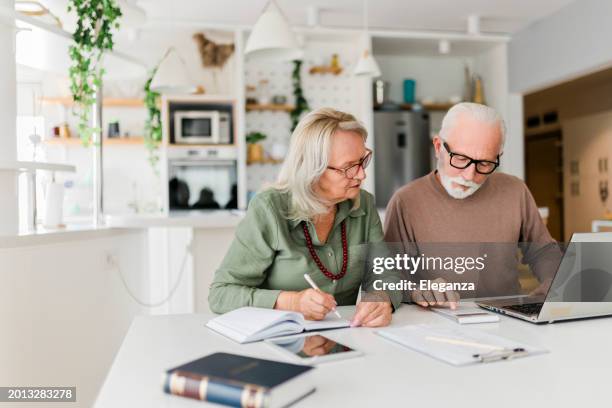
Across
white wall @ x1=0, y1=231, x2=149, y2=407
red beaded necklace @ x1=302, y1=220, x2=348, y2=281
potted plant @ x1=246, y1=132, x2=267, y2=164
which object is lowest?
white wall @ x1=0, y1=231, x2=149, y2=407

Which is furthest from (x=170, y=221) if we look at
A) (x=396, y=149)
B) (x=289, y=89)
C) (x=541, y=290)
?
(x=396, y=149)

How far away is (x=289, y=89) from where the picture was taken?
5.97 m

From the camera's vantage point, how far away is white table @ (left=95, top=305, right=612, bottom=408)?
930 millimetres

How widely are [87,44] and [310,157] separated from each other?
143 cm

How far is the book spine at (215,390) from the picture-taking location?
0.84 m

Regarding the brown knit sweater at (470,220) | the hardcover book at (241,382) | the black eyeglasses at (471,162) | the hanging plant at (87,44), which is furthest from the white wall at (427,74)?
the hardcover book at (241,382)

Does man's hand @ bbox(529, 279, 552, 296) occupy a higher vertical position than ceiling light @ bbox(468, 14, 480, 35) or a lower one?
lower

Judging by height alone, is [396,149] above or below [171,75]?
below

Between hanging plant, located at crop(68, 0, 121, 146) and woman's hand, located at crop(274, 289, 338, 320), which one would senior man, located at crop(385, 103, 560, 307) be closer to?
woman's hand, located at crop(274, 289, 338, 320)

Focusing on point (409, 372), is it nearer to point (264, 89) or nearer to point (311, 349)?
point (311, 349)

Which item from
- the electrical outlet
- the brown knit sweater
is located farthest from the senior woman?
the electrical outlet

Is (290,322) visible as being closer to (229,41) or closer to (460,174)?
(460,174)

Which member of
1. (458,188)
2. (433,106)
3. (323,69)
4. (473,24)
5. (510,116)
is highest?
(473,24)

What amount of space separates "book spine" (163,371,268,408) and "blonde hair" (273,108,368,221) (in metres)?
0.85
